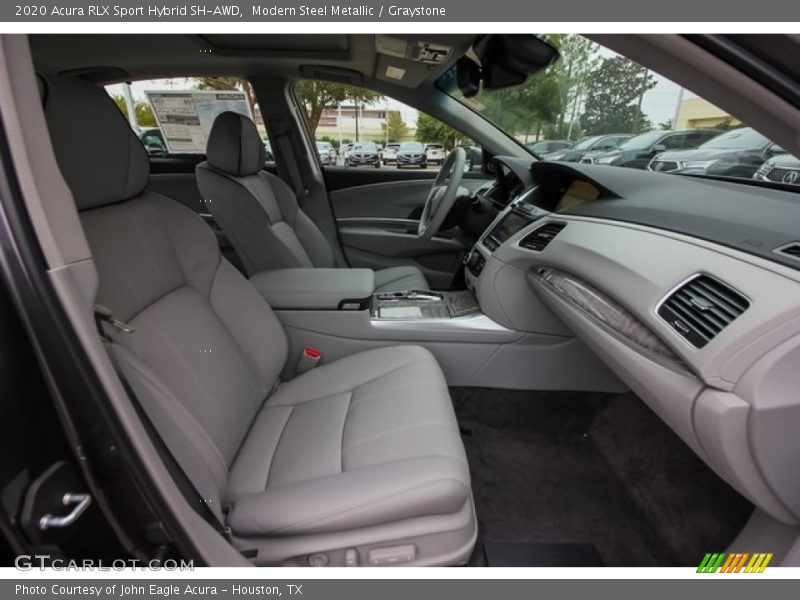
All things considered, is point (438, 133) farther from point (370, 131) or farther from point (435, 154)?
point (370, 131)

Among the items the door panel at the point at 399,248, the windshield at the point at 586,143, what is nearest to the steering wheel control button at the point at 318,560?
the windshield at the point at 586,143

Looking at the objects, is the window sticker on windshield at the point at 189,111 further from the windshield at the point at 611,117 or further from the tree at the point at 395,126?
the windshield at the point at 611,117

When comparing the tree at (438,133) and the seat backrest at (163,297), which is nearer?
the seat backrest at (163,297)

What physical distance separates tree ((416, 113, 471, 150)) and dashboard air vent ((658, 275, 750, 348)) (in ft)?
5.51

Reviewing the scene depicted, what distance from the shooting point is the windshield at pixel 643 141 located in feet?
4.90

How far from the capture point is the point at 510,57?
1.50 metres

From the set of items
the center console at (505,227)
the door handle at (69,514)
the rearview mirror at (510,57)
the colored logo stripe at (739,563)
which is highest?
the rearview mirror at (510,57)

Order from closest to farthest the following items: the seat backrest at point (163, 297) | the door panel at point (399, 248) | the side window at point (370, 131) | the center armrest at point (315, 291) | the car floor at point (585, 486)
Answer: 1. the seat backrest at point (163, 297)
2. the car floor at point (585, 486)
3. the center armrest at point (315, 291)
4. the side window at point (370, 131)
5. the door panel at point (399, 248)

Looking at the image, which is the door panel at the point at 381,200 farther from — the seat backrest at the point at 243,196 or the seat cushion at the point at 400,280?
the seat backrest at the point at 243,196

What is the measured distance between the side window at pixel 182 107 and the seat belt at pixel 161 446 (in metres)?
1.95

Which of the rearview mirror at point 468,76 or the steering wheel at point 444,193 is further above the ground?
the rearview mirror at point 468,76

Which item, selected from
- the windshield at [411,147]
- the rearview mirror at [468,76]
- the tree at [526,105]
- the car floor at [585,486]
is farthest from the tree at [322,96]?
the car floor at [585,486]

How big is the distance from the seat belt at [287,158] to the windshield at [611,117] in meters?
1.00

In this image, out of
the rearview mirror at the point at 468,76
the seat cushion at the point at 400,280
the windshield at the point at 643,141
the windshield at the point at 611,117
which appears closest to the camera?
the windshield at the point at 611,117
